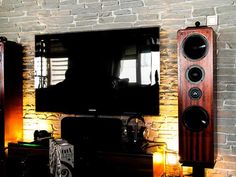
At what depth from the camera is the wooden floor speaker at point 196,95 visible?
2258mm

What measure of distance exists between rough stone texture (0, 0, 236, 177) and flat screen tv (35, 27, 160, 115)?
0.13m

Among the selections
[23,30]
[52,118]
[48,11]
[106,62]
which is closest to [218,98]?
[106,62]

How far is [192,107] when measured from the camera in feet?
7.56

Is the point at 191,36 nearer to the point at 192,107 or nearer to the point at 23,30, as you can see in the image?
the point at 192,107

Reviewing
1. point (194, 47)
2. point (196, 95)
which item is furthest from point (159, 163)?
point (194, 47)

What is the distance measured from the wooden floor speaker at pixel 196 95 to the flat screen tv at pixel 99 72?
1.31ft

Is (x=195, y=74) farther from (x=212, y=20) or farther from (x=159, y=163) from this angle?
(x=159, y=163)

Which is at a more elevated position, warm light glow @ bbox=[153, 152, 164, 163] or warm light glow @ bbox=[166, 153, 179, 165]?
warm light glow @ bbox=[153, 152, 164, 163]

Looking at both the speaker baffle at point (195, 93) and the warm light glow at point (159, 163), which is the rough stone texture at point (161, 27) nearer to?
the warm light glow at point (159, 163)

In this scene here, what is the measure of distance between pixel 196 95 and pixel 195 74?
150 mm

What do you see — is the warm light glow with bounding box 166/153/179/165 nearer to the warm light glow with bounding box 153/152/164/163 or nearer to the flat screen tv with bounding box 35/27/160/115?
the warm light glow with bounding box 153/152/164/163

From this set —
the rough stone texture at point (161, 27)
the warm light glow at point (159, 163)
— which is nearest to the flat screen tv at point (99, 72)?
the rough stone texture at point (161, 27)

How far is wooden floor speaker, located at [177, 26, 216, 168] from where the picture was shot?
2258mm

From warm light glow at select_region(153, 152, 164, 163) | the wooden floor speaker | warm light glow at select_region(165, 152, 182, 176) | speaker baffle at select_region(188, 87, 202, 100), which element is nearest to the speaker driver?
the wooden floor speaker
